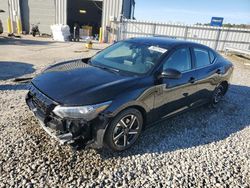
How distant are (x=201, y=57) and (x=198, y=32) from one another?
46.3 ft

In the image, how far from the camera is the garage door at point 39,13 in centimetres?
1906

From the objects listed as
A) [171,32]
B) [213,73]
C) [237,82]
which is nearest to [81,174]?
[213,73]

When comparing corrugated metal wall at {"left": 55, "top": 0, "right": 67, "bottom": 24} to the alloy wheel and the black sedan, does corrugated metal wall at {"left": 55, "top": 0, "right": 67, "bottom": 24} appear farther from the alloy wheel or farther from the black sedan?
the alloy wheel

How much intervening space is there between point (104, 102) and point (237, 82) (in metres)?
6.84

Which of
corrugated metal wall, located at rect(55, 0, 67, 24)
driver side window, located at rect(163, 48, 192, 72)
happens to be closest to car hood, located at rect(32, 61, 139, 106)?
driver side window, located at rect(163, 48, 192, 72)

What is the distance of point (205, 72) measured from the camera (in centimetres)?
451

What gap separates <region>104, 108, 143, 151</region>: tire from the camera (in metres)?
3.03

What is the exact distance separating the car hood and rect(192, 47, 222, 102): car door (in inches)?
67.8

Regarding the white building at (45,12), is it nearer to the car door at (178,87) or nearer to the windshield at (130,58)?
the windshield at (130,58)

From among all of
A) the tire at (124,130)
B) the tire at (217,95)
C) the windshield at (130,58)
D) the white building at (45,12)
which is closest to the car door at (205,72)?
the tire at (217,95)

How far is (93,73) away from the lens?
3477mm

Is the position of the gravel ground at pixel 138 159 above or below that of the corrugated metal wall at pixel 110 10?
below

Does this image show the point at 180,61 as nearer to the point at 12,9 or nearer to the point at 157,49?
the point at 157,49

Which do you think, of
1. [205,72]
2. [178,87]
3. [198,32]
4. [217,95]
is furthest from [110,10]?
[178,87]
